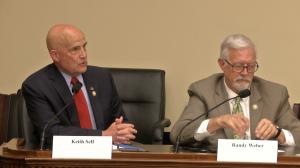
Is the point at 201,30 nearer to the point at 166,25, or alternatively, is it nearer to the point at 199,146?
the point at 166,25

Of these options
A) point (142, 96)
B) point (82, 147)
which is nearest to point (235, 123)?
point (82, 147)

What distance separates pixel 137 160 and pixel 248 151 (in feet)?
1.64

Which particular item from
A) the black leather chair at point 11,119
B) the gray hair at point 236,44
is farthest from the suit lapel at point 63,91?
the gray hair at point 236,44

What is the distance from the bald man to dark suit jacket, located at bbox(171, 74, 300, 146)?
1.32 ft

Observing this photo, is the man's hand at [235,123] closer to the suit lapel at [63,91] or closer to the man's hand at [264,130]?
the man's hand at [264,130]

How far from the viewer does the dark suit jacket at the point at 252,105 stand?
402 centimetres

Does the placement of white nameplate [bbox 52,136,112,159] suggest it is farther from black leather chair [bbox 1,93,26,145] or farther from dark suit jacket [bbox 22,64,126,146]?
black leather chair [bbox 1,93,26,145]

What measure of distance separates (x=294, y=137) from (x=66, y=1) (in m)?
2.29

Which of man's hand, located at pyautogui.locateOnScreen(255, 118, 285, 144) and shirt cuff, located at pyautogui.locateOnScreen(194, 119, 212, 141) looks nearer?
man's hand, located at pyautogui.locateOnScreen(255, 118, 285, 144)

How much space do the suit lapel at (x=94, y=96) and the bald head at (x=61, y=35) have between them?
26cm

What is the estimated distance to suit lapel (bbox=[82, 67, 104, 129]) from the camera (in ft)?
13.8

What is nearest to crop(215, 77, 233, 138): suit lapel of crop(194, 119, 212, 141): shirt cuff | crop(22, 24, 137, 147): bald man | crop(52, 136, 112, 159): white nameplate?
crop(194, 119, 212, 141): shirt cuff

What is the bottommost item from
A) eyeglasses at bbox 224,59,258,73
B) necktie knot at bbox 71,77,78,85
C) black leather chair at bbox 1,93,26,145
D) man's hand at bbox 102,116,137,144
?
man's hand at bbox 102,116,137,144

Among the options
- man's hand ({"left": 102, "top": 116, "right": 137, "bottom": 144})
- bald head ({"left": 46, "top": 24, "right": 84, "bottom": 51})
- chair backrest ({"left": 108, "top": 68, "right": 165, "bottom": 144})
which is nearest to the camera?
man's hand ({"left": 102, "top": 116, "right": 137, "bottom": 144})
